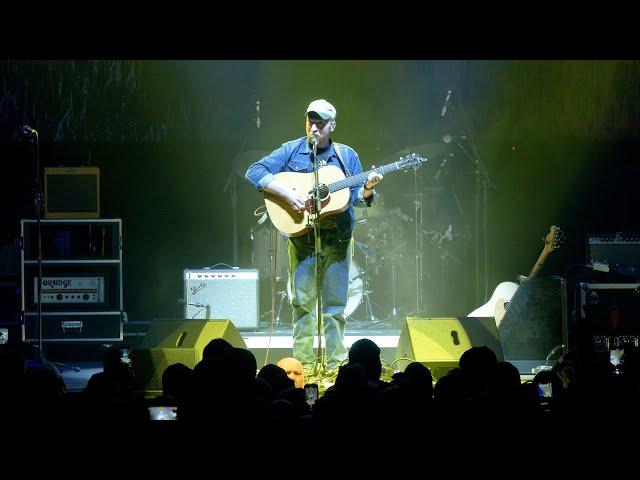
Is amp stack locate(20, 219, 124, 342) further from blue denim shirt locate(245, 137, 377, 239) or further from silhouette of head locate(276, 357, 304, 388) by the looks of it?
silhouette of head locate(276, 357, 304, 388)

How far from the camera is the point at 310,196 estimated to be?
6.64 m

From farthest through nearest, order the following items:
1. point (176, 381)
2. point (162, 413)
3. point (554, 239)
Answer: point (554, 239) < point (176, 381) < point (162, 413)

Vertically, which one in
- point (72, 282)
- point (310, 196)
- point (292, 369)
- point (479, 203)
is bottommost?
point (292, 369)

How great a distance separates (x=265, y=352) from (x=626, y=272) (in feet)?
12.2

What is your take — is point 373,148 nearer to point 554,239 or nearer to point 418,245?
point 418,245

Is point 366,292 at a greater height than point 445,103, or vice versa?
point 445,103

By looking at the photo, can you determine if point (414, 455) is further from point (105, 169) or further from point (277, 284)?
point (105, 169)

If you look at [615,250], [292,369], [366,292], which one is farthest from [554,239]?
[292,369]

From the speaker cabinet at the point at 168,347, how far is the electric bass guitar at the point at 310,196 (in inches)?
38.9

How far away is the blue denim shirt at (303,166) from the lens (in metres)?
6.71

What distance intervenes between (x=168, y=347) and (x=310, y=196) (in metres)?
1.69

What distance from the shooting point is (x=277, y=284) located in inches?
411

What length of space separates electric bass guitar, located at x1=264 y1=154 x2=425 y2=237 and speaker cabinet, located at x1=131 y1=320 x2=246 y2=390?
0.99m
